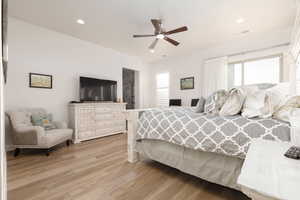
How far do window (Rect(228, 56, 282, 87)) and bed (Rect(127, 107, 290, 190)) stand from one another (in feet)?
9.95

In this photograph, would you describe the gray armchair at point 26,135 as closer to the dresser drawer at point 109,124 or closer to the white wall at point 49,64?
the white wall at point 49,64

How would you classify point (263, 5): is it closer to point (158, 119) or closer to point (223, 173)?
point (158, 119)

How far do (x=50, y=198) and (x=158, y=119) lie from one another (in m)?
1.43

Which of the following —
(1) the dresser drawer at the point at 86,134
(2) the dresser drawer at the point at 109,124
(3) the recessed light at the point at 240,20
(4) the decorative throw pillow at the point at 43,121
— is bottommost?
(1) the dresser drawer at the point at 86,134

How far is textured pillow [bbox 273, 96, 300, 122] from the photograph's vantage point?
1.12 meters

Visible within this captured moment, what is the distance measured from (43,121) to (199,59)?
4.58 meters

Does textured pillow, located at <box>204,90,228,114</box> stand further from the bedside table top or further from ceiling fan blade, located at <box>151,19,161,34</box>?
ceiling fan blade, located at <box>151,19,161,34</box>

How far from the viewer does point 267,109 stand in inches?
50.4

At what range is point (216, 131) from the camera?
4.33 ft

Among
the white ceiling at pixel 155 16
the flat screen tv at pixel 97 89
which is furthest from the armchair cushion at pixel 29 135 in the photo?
the white ceiling at pixel 155 16

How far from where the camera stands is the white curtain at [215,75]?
3.91 metres

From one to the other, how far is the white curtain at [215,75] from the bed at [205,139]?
286cm

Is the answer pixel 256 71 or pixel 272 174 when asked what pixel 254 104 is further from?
pixel 256 71

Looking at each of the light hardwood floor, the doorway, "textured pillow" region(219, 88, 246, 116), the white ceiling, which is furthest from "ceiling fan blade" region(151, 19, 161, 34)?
the doorway
